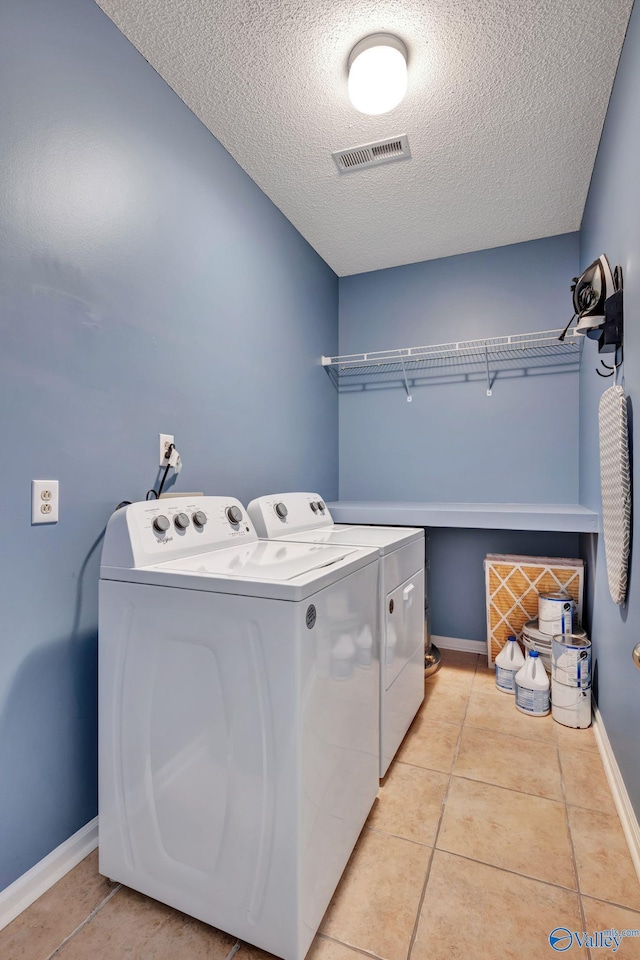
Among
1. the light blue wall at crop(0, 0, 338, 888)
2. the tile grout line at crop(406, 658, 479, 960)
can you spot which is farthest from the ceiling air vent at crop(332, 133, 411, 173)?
the tile grout line at crop(406, 658, 479, 960)

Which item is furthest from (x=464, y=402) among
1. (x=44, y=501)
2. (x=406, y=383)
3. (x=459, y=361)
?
(x=44, y=501)

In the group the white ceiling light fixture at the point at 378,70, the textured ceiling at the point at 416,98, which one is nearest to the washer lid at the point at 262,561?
the white ceiling light fixture at the point at 378,70

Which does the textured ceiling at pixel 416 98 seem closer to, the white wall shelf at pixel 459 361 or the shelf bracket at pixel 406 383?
the white wall shelf at pixel 459 361

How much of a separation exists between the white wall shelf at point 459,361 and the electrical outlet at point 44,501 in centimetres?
204

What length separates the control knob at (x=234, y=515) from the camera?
1649mm

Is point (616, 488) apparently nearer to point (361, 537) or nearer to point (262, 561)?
point (361, 537)

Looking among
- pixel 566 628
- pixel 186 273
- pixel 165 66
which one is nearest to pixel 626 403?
pixel 566 628

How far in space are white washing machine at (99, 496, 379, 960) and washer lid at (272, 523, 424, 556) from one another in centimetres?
31

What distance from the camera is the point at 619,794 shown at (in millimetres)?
1496

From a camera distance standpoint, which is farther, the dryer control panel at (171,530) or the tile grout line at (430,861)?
the dryer control panel at (171,530)

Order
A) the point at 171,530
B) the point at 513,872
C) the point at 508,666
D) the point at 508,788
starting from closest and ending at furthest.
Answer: the point at 513,872
the point at 171,530
the point at 508,788
the point at 508,666

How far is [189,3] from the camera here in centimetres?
142

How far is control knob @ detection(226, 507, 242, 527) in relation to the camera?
5.41 ft

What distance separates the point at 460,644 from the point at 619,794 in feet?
4.61
